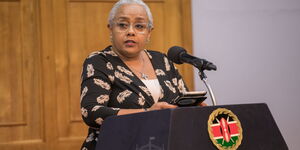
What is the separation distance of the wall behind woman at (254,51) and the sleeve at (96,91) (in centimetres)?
221

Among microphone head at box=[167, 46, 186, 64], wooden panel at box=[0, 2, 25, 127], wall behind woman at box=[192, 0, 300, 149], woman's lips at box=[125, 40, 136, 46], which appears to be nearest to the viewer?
microphone head at box=[167, 46, 186, 64]

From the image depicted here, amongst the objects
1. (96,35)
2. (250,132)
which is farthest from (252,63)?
(250,132)

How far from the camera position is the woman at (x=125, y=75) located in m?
2.19

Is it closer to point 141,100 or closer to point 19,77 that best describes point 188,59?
point 141,100

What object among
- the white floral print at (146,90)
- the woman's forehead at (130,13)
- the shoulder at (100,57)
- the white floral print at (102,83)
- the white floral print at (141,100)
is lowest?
the white floral print at (141,100)

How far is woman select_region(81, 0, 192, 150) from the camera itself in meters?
2.19

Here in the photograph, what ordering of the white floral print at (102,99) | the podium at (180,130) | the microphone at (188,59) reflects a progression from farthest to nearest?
the white floral print at (102,99), the microphone at (188,59), the podium at (180,130)

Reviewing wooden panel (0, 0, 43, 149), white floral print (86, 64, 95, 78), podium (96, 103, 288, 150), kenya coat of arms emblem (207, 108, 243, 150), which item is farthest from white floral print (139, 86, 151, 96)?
wooden panel (0, 0, 43, 149)

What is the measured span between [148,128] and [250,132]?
374 mm

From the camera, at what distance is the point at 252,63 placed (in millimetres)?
4602

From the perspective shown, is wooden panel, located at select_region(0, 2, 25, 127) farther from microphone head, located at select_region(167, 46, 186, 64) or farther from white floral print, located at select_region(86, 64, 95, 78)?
microphone head, located at select_region(167, 46, 186, 64)

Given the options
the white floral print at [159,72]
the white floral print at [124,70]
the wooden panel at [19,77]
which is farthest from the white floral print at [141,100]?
the wooden panel at [19,77]

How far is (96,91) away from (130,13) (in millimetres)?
435

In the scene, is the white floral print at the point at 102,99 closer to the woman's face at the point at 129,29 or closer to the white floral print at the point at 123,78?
the white floral print at the point at 123,78
